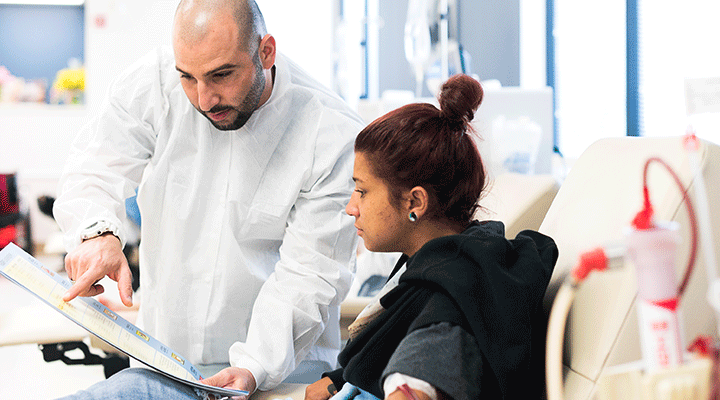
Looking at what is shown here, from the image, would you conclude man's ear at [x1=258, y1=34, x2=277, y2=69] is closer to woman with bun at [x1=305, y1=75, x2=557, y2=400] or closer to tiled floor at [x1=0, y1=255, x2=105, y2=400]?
woman with bun at [x1=305, y1=75, x2=557, y2=400]

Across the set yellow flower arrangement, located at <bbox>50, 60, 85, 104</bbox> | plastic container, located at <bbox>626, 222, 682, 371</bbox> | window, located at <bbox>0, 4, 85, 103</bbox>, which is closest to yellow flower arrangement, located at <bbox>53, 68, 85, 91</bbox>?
yellow flower arrangement, located at <bbox>50, 60, 85, 104</bbox>

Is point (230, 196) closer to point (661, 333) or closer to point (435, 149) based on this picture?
point (435, 149)

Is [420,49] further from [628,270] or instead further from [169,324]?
[628,270]

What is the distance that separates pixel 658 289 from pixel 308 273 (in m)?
0.95

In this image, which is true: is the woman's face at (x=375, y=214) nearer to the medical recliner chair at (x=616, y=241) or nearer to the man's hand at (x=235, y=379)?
the medical recliner chair at (x=616, y=241)

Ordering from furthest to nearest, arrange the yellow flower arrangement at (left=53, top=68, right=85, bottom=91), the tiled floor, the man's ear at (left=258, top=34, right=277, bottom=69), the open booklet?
1. the yellow flower arrangement at (left=53, top=68, right=85, bottom=91)
2. the tiled floor
3. the man's ear at (left=258, top=34, right=277, bottom=69)
4. the open booklet

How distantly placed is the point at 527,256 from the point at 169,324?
100 cm

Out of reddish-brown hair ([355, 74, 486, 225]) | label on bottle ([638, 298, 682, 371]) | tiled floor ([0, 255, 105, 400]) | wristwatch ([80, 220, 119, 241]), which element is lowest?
tiled floor ([0, 255, 105, 400])

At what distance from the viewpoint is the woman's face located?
1.02m

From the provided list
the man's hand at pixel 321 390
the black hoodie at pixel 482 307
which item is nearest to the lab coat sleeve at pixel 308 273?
the man's hand at pixel 321 390

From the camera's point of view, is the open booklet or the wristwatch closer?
the open booklet

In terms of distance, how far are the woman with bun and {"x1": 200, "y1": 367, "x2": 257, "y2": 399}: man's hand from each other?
14 cm

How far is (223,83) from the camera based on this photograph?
50.5 inches

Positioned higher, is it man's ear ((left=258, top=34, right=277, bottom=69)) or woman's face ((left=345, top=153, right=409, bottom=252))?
man's ear ((left=258, top=34, right=277, bottom=69))
